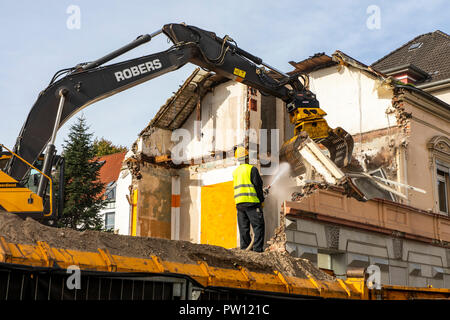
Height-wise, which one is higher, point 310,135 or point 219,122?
point 219,122

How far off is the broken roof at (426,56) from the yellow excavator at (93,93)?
12.2m

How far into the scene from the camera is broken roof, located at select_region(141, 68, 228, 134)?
18266 millimetres

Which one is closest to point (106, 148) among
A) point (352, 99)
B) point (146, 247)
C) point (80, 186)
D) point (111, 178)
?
point (111, 178)

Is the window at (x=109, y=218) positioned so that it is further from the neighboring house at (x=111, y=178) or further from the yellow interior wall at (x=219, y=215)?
the yellow interior wall at (x=219, y=215)

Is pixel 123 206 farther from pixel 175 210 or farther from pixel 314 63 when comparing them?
pixel 314 63

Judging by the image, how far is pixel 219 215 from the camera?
17.2 m

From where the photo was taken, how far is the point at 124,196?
60.9ft

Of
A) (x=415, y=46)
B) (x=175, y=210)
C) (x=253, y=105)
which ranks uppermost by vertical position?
(x=415, y=46)

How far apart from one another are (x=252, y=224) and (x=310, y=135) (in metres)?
5.34

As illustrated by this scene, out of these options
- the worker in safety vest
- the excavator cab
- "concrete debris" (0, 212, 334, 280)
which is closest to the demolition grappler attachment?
the worker in safety vest

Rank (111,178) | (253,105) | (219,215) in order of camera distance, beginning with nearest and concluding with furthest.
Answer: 1. (219,215)
2. (253,105)
3. (111,178)

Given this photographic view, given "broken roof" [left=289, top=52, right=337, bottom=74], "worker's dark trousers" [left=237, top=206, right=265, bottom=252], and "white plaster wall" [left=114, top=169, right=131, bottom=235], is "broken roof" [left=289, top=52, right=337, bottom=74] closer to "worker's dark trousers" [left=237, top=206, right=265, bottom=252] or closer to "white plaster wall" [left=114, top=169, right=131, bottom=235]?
"white plaster wall" [left=114, top=169, right=131, bottom=235]
